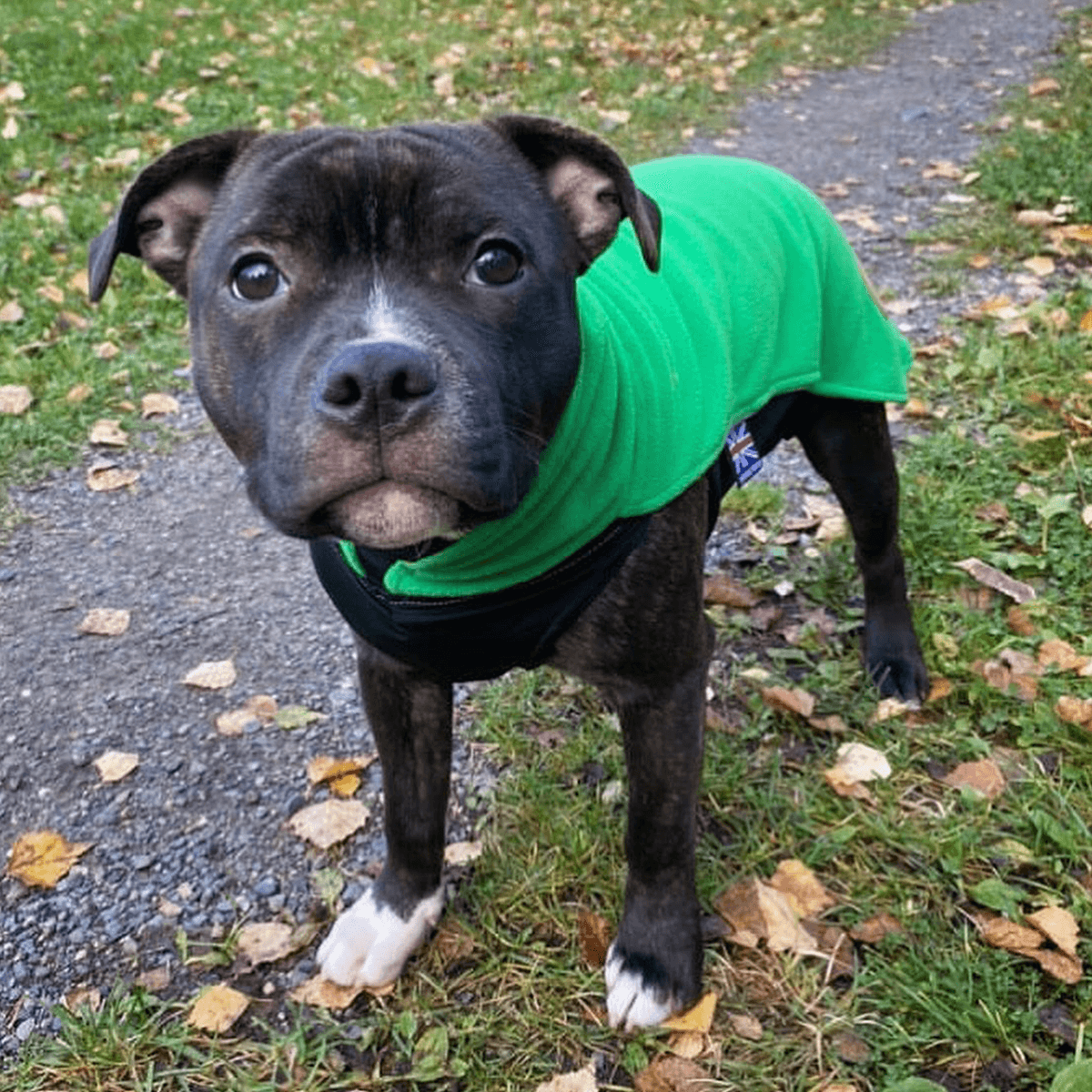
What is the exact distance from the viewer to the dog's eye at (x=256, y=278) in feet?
6.28

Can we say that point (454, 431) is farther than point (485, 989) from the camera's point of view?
No

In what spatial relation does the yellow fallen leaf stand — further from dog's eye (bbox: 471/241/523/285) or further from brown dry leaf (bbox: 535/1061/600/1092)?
dog's eye (bbox: 471/241/523/285)

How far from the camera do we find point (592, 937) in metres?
2.63

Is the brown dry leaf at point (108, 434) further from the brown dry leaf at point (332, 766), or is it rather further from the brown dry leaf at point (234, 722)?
the brown dry leaf at point (332, 766)

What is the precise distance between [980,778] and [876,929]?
0.55 m

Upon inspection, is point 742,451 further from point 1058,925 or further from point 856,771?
point 1058,925

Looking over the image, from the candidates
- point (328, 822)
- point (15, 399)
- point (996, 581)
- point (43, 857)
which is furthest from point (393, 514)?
point (15, 399)

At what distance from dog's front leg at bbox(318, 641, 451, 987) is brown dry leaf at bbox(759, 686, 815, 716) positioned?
1.05 meters

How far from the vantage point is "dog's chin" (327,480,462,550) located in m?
1.75

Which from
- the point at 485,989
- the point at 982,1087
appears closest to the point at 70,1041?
the point at 485,989

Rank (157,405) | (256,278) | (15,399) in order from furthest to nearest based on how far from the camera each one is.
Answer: (157,405)
(15,399)
(256,278)

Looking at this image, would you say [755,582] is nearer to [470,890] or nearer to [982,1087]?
[470,890]

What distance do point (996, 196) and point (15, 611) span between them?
17.3ft

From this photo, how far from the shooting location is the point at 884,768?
2990 mm
